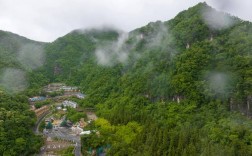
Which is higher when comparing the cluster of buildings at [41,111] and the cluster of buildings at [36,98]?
the cluster of buildings at [36,98]

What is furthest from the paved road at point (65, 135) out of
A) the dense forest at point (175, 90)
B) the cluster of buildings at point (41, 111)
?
the cluster of buildings at point (41, 111)

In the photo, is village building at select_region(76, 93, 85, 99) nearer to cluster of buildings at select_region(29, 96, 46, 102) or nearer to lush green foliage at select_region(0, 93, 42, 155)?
cluster of buildings at select_region(29, 96, 46, 102)

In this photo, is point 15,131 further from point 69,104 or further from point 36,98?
point 36,98

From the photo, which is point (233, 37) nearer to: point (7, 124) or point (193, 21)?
point (193, 21)

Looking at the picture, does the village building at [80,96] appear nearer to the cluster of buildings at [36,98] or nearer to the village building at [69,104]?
the village building at [69,104]

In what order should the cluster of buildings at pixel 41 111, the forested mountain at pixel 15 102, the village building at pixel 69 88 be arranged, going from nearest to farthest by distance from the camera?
the forested mountain at pixel 15 102 → the cluster of buildings at pixel 41 111 → the village building at pixel 69 88

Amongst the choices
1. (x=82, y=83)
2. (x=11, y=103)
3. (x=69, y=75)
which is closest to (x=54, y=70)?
(x=69, y=75)

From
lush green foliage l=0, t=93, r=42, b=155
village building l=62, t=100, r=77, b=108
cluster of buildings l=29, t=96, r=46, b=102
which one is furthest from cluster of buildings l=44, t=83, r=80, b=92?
lush green foliage l=0, t=93, r=42, b=155

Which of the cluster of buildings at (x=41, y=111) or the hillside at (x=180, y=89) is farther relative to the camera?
the cluster of buildings at (x=41, y=111)

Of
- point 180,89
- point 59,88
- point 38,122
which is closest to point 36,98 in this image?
point 38,122
